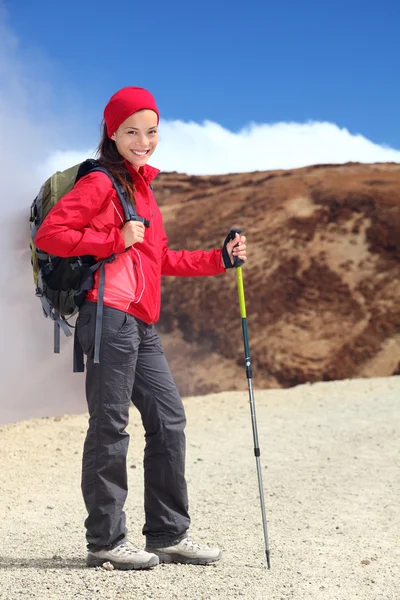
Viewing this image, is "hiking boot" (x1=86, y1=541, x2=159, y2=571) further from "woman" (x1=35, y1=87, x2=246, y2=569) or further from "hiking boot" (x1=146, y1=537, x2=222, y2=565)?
"hiking boot" (x1=146, y1=537, x2=222, y2=565)

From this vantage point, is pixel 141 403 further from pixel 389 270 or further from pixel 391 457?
pixel 389 270

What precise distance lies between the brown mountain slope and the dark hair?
312 inches

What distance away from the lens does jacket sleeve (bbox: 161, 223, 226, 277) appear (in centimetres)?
406

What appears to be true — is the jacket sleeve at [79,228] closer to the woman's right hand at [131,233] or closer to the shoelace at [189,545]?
the woman's right hand at [131,233]

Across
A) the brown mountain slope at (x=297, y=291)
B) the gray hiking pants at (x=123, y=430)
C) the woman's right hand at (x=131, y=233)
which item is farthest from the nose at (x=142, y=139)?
the brown mountain slope at (x=297, y=291)

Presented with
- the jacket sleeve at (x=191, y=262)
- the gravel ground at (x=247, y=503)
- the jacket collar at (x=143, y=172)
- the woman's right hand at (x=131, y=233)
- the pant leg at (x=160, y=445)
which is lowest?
the gravel ground at (x=247, y=503)

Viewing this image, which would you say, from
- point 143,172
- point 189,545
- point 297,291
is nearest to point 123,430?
point 189,545

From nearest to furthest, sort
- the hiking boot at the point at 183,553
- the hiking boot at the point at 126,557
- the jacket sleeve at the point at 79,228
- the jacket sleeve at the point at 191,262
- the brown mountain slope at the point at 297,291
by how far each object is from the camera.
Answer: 1. the jacket sleeve at the point at 79,228
2. the hiking boot at the point at 126,557
3. the hiking boot at the point at 183,553
4. the jacket sleeve at the point at 191,262
5. the brown mountain slope at the point at 297,291

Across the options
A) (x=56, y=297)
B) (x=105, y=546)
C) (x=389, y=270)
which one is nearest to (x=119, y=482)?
(x=105, y=546)

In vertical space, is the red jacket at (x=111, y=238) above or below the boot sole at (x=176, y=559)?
above

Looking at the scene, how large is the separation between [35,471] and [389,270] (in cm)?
776

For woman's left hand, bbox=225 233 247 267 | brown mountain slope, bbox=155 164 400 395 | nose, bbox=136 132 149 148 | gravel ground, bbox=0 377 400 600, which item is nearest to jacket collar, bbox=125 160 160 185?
nose, bbox=136 132 149 148

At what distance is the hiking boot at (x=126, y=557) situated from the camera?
3.72 meters

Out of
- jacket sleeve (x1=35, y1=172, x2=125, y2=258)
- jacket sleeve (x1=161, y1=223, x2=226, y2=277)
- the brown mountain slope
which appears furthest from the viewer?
the brown mountain slope
